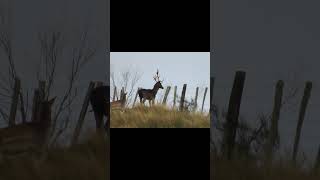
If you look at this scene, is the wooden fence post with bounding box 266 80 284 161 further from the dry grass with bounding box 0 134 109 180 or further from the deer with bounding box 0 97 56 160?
the deer with bounding box 0 97 56 160

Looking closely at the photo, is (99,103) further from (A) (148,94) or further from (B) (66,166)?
(B) (66,166)

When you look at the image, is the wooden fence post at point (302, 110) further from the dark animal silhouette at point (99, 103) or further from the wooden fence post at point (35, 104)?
the wooden fence post at point (35, 104)

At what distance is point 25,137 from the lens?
173 inches

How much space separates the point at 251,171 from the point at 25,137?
6.06 feet

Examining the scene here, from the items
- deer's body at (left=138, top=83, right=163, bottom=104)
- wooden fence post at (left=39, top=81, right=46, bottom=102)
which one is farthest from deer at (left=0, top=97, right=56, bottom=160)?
deer's body at (left=138, top=83, right=163, bottom=104)

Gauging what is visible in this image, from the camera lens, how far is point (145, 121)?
4.31 m

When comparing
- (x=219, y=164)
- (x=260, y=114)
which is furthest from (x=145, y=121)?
(x=260, y=114)

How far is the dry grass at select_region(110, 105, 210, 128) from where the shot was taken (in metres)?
4.04

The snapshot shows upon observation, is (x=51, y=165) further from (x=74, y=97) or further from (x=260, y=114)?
(x=260, y=114)

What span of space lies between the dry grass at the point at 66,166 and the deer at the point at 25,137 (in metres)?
0.11

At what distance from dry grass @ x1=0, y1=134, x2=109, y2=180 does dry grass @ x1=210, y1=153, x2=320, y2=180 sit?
0.85 metres

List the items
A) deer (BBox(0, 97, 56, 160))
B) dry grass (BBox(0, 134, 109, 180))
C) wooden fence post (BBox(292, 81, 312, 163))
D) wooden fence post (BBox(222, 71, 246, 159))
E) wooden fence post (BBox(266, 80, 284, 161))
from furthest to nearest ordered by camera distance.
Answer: wooden fence post (BBox(292, 81, 312, 163)) < wooden fence post (BBox(266, 80, 284, 161)) < wooden fence post (BBox(222, 71, 246, 159)) < deer (BBox(0, 97, 56, 160)) < dry grass (BBox(0, 134, 109, 180))

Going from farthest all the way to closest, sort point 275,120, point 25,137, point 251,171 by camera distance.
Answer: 1. point 275,120
2. point 25,137
3. point 251,171

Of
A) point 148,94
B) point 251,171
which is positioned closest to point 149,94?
point 148,94
